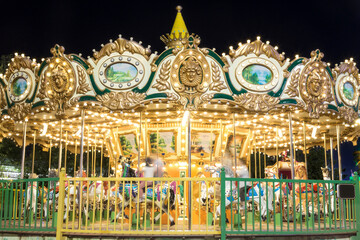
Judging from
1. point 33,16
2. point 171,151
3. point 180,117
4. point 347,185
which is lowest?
point 347,185

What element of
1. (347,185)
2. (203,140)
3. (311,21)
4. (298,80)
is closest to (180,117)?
(203,140)

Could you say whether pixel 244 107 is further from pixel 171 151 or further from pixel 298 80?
pixel 171 151

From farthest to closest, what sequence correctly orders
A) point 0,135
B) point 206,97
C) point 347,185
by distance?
point 0,135 → point 206,97 → point 347,185

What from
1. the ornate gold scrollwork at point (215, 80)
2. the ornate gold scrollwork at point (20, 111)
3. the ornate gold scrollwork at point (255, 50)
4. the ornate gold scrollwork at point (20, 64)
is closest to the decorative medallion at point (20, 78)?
the ornate gold scrollwork at point (20, 64)

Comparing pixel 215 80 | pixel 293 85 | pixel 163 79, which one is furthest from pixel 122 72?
pixel 293 85

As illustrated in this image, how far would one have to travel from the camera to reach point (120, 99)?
1027 cm

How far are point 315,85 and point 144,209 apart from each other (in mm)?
5030

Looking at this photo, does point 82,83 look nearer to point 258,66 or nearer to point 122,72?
point 122,72

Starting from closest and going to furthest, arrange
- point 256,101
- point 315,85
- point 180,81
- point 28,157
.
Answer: point 180,81, point 256,101, point 315,85, point 28,157

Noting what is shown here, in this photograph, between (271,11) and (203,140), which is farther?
(271,11)

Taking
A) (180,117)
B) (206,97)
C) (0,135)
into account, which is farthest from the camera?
(0,135)

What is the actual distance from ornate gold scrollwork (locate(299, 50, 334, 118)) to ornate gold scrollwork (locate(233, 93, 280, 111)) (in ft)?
2.66

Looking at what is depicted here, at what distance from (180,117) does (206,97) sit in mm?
2726

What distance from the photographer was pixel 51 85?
420 inches
